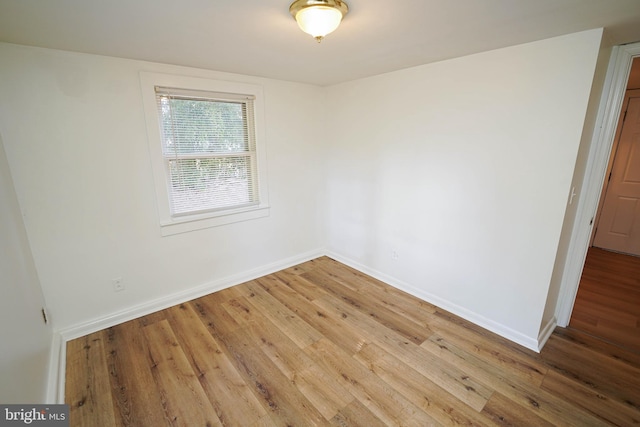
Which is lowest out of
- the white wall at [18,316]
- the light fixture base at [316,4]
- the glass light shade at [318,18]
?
the white wall at [18,316]

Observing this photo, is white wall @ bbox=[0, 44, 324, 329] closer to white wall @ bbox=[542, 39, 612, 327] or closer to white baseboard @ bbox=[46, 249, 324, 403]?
white baseboard @ bbox=[46, 249, 324, 403]

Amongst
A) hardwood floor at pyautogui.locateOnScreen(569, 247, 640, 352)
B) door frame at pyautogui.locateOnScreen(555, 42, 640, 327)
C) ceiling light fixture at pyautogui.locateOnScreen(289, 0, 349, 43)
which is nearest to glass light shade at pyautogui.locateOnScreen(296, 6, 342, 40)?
ceiling light fixture at pyautogui.locateOnScreen(289, 0, 349, 43)

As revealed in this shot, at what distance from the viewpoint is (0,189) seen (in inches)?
64.1

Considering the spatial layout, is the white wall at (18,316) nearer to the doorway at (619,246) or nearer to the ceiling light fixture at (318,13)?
the ceiling light fixture at (318,13)

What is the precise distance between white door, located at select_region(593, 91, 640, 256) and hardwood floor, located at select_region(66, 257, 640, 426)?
2776mm

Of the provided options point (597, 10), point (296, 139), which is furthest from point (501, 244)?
point (296, 139)

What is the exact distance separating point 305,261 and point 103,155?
2440 mm

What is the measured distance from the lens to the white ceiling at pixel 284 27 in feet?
4.53

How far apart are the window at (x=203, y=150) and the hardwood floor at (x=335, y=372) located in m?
1.00

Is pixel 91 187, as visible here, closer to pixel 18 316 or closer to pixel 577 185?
pixel 18 316

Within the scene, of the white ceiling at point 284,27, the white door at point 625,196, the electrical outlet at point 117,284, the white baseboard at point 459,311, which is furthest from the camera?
the white door at point 625,196

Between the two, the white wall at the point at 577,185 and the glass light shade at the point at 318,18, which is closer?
the glass light shade at the point at 318,18

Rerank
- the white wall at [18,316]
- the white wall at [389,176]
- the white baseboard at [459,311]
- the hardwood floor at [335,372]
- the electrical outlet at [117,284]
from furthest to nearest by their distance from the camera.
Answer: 1. the electrical outlet at [117,284]
2. the white baseboard at [459,311]
3. the white wall at [389,176]
4. the hardwood floor at [335,372]
5. the white wall at [18,316]

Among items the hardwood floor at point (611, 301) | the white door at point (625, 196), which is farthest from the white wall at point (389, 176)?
the white door at point (625, 196)
